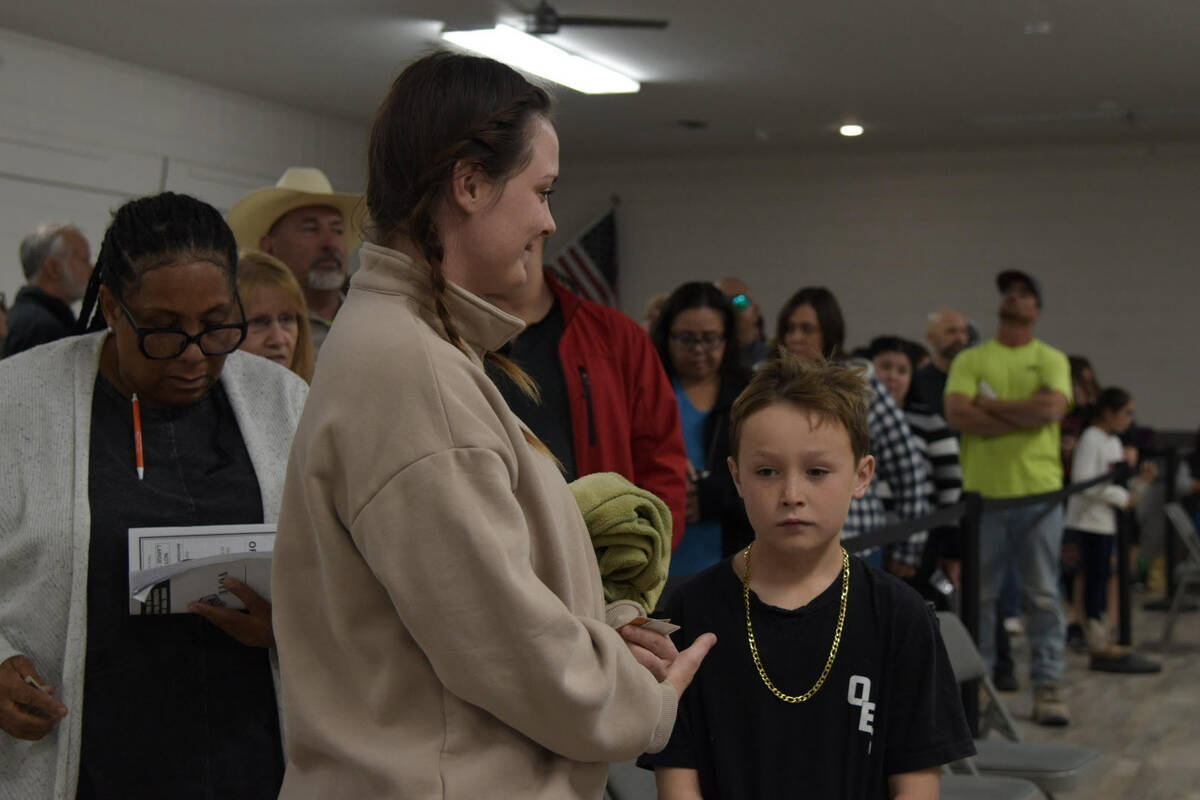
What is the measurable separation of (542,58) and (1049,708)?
15.2 ft

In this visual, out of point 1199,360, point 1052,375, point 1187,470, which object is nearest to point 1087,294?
point 1199,360

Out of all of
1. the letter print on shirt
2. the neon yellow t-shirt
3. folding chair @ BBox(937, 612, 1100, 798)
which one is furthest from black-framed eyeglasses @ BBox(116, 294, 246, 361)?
the neon yellow t-shirt

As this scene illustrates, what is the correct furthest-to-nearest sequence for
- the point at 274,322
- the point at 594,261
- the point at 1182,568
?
→ the point at 594,261 < the point at 1182,568 < the point at 274,322

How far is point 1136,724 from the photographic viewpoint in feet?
17.9

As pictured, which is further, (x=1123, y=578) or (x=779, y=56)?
(x=779, y=56)

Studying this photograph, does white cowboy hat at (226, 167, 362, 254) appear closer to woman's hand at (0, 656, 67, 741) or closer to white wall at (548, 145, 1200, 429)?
woman's hand at (0, 656, 67, 741)

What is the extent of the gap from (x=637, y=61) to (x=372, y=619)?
25.6 feet

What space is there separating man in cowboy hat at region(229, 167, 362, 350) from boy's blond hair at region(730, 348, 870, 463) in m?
1.78

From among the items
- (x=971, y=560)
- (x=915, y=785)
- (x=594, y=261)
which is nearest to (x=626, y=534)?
(x=915, y=785)

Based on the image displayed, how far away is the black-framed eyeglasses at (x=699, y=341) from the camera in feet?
12.4

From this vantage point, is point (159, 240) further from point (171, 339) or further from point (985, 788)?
point (985, 788)

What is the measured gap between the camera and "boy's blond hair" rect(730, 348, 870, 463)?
180cm

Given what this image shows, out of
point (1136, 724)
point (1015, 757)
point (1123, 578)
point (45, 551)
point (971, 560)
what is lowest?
point (1136, 724)

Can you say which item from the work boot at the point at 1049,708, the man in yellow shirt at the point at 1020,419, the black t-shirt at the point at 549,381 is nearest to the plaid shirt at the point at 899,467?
the man in yellow shirt at the point at 1020,419
